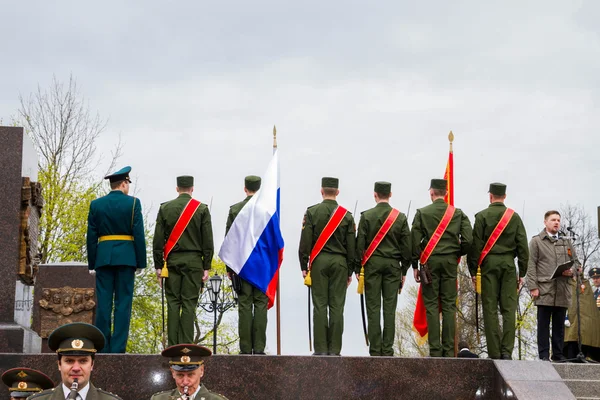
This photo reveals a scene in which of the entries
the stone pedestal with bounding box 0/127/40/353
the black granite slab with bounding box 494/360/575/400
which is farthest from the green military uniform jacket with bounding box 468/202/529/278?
the stone pedestal with bounding box 0/127/40/353

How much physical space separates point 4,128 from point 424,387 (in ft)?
19.3

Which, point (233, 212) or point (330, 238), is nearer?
point (330, 238)

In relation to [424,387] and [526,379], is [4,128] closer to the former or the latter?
[424,387]

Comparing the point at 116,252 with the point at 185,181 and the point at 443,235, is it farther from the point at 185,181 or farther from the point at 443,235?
the point at 443,235

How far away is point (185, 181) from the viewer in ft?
43.9

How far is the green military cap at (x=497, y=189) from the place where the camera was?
1390 centimetres

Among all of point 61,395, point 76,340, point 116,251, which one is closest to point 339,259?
point 116,251

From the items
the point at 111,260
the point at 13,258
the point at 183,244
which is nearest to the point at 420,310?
the point at 183,244

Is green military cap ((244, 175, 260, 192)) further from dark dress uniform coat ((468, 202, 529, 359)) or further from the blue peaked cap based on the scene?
dark dress uniform coat ((468, 202, 529, 359))

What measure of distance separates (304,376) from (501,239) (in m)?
3.24

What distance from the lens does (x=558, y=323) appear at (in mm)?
14469

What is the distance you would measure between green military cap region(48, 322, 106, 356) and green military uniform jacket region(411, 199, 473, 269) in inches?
231

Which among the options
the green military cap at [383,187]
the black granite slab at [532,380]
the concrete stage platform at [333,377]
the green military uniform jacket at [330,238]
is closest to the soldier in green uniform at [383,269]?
the green military uniform jacket at [330,238]

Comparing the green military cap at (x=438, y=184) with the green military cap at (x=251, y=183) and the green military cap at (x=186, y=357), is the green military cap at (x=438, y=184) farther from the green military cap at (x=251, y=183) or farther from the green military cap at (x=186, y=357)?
the green military cap at (x=186, y=357)
